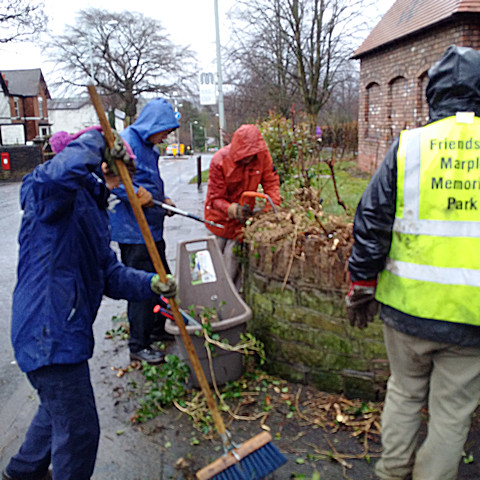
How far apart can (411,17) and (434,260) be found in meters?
15.0

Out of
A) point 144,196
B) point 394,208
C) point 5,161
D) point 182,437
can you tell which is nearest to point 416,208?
point 394,208

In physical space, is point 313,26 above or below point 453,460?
above

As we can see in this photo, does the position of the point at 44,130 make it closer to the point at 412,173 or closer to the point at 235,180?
the point at 235,180

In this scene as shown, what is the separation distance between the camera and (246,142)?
14.9 ft

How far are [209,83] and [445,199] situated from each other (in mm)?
15698

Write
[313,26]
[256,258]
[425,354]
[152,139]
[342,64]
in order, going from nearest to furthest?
1. [425,354]
2. [256,258]
3. [152,139]
4. [313,26]
5. [342,64]

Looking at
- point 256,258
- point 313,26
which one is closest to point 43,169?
point 256,258

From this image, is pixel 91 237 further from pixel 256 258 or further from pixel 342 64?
pixel 342 64

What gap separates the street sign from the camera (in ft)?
55.0

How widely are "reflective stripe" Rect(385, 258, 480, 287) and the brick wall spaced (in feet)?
31.7

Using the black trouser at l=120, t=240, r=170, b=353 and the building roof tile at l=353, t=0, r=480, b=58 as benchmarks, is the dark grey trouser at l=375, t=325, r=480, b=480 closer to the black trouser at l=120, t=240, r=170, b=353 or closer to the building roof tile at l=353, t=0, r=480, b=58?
the black trouser at l=120, t=240, r=170, b=353

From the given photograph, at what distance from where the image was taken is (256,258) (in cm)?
392

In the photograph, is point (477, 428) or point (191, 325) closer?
point (477, 428)

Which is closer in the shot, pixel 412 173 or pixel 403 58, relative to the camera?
pixel 412 173
